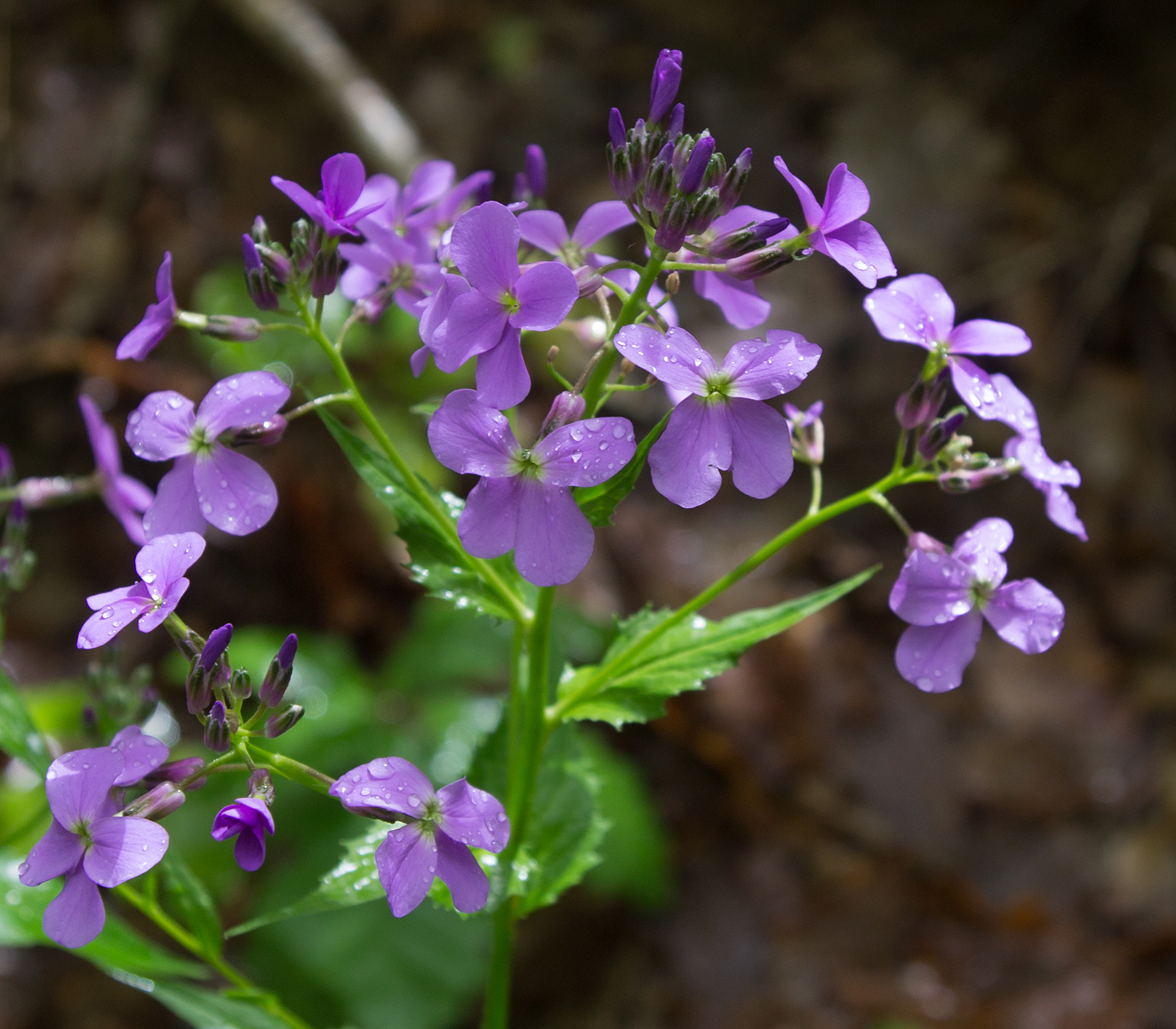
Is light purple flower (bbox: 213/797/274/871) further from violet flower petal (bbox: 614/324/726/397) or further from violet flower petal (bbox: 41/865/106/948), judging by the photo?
violet flower petal (bbox: 614/324/726/397)

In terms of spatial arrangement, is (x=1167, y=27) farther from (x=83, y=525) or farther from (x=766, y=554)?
(x=83, y=525)

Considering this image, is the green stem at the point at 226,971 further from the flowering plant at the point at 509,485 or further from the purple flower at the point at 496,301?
the purple flower at the point at 496,301

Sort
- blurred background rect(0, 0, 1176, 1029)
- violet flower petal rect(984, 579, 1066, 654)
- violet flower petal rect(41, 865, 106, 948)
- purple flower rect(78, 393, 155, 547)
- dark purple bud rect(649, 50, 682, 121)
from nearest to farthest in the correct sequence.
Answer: violet flower petal rect(41, 865, 106, 948) < dark purple bud rect(649, 50, 682, 121) < violet flower petal rect(984, 579, 1066, 654) < purple flower rect(78, 393, 155, 547) < blurred background rect(0, 0, 1176, 1029)

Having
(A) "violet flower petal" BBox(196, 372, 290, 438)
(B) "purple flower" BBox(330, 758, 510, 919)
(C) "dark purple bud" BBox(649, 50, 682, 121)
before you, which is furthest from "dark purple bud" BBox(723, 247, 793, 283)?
(B) "purple flower" BBox(330, 758, 510, 919)

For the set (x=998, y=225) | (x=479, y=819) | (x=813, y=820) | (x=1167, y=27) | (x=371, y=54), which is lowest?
(x=813, y=820)

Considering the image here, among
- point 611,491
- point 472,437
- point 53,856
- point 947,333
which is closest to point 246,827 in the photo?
point 53,856

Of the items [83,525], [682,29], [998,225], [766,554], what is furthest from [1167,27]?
[83,525]
